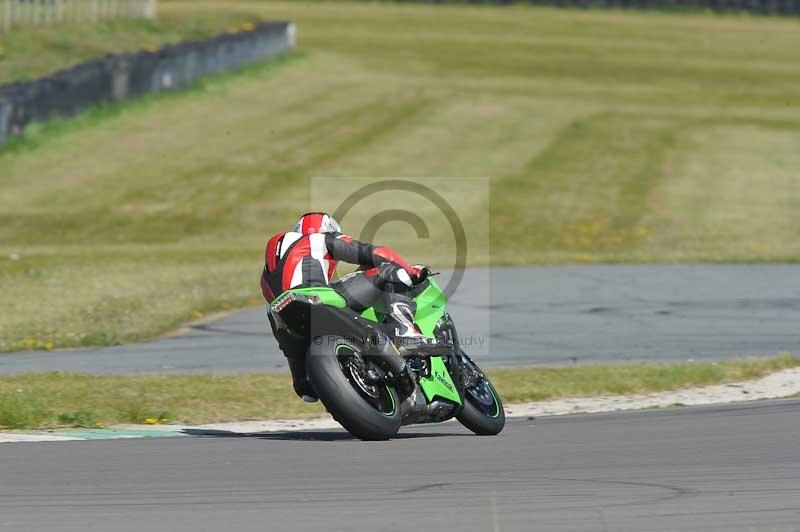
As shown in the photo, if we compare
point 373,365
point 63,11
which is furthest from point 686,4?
point 373,365

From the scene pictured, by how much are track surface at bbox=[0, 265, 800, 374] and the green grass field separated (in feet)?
3.34

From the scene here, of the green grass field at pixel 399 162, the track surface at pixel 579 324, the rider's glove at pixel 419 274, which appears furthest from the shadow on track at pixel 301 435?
the green grass field at pixel 399 162

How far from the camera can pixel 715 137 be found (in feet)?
102

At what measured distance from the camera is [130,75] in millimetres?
31719

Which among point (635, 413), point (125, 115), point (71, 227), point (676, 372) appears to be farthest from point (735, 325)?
point (125, 115)

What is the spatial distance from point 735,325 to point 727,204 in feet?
33.0

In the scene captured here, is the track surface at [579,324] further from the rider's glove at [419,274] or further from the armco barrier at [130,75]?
the armco barrier at [130,75]

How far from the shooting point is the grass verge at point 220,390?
10266 millimetres

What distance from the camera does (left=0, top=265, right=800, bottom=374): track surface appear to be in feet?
43.9

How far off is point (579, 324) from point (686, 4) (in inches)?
1614

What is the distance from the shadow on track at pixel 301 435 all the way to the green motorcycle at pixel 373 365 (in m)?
0.32

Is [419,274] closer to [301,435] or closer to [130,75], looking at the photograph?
[301,435]

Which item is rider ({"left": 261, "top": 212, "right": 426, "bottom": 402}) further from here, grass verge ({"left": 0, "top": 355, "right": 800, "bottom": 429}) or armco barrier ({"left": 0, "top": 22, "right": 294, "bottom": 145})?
armco barrier ({"left": 0, "top": 22, "right": 294, "bottom": 145})

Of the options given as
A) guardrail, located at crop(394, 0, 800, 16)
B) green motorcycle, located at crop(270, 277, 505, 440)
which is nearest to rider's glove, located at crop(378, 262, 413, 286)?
green motorcycle, located at crop(270, 277, 505, 440)
